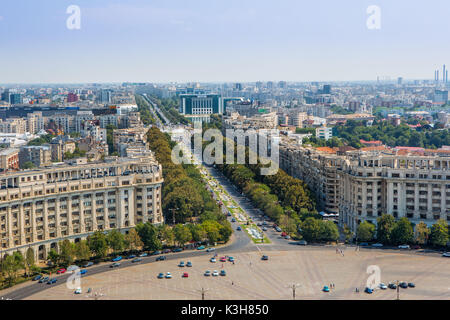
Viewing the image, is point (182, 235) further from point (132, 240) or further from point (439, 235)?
point (439, 235)

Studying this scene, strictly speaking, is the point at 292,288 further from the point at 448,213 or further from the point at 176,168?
the point at 176,168

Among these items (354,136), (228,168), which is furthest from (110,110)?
(228,168)

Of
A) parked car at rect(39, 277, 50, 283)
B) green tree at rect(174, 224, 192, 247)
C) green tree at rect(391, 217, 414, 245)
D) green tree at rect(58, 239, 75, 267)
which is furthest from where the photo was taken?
green tree at rect(391, 217, 414, 245)

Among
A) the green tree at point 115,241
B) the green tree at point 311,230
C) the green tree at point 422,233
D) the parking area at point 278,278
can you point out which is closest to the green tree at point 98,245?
the green tree at point 115,241

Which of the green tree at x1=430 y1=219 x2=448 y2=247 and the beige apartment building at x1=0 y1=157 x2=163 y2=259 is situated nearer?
the beige apartment building at x1=0 y1=157 x2=163 y2=259

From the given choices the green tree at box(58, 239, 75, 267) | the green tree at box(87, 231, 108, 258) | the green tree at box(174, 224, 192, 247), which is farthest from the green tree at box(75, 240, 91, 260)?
the green tree at box(174, 224, 192, 247)

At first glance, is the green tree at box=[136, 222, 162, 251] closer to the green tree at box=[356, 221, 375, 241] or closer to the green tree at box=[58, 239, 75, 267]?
the green tree at box=[58, 239, 75, 267]

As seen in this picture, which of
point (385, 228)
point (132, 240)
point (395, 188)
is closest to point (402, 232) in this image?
point (385, 228)
